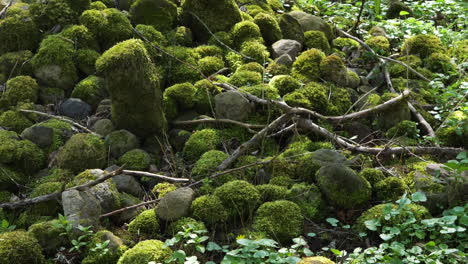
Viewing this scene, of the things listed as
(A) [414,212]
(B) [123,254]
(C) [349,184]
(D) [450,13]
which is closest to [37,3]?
(B) [123,254]

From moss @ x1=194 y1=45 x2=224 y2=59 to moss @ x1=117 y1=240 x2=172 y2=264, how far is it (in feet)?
9.62

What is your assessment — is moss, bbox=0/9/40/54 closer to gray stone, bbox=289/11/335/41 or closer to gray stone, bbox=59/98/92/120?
gray stone, bbox=59/98/92/120

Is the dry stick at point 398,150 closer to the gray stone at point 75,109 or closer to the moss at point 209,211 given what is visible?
the moss at point 209,211

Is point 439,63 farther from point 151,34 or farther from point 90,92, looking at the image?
point 90,92

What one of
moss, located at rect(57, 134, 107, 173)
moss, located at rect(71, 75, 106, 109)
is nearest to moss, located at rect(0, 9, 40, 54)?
moss, located at rect(71, 75, 106, 109)

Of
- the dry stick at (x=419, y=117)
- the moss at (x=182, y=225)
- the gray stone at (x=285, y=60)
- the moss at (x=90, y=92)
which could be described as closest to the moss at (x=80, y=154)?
Result: the moss at (x=90, y=92)

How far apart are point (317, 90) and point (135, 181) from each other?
2134 mm

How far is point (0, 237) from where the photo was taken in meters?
3.10

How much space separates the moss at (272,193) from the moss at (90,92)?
218 cm

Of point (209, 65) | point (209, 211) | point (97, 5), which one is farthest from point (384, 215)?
point (97, 5)

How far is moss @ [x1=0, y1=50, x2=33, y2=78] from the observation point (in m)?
5.03

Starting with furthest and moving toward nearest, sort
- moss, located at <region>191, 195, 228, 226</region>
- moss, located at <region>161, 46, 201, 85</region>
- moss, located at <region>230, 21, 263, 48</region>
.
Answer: moss, located at <region>230, 21, 263, 48</region> → moss, located at <region>161, 46, 201, 85</region> → moss, located at <region>191, 195, 228, 226</region>

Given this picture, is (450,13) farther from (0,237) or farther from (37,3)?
(0,237)

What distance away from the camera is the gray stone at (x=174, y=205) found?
350cm
